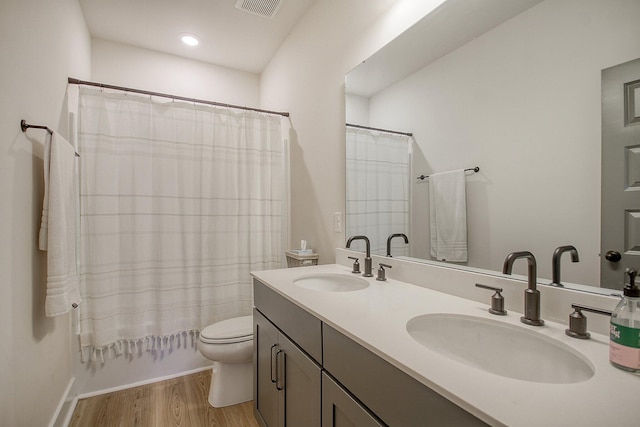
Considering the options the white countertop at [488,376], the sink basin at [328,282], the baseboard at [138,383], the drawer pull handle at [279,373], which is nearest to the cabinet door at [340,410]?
the white countertop at [488,376]

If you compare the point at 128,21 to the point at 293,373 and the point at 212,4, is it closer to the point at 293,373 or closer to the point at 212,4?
the point at 212,4

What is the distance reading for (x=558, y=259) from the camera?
0.86 m

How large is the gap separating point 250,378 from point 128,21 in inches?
108

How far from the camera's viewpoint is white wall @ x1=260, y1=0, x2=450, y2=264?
158 centimetres

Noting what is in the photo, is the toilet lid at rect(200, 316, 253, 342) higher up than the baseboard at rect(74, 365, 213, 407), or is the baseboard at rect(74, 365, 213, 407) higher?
the toilet lid at rect(200, 316, 253, 342)

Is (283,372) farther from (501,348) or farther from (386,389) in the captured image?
(501,348)

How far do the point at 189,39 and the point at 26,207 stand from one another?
1.85 metres

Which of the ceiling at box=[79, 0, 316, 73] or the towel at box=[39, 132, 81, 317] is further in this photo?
the ceiling at box=[79, 0, 316, 73]

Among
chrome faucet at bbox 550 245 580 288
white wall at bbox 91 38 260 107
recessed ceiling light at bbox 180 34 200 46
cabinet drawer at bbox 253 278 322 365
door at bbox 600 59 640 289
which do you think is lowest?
cabinet drawer at bbox 253 278 322 365

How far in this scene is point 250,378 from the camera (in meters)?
2.00

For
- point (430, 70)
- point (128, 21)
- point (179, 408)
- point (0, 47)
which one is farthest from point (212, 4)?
point (179, 408)

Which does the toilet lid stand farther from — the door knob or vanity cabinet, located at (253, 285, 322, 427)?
the door knob

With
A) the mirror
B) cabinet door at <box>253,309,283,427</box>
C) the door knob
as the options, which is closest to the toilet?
cabinet door at <box>253,309,283,427</box>

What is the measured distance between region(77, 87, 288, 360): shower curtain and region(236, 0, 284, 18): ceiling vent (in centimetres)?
71
